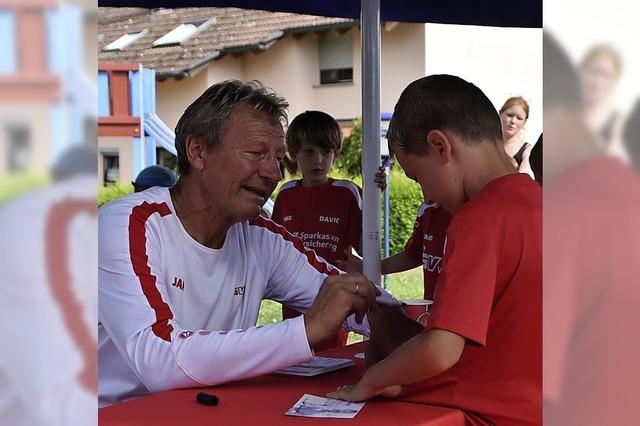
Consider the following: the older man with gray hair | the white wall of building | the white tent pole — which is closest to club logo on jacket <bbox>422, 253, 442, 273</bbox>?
the white tent pole

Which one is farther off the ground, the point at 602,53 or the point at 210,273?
the point at 602,53

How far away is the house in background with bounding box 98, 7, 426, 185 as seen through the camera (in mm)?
18031

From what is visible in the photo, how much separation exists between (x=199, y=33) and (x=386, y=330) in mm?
22920

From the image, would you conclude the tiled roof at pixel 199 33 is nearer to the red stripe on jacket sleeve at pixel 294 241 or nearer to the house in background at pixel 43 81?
the red stripe on jacket sleeve at pixel 294 241

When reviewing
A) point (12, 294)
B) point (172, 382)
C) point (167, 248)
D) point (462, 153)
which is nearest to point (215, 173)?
point (167, 248)

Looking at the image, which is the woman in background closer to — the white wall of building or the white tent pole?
the white tent pole

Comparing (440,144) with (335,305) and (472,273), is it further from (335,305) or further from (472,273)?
(335,305)

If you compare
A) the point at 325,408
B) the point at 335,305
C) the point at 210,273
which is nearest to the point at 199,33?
the point at 210,273

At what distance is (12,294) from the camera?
890mm

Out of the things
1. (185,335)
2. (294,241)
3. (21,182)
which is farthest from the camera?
(294,241)

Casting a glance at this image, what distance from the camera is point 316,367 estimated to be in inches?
92.0

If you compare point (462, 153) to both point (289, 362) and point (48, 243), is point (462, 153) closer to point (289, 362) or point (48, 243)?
point (289, 362)

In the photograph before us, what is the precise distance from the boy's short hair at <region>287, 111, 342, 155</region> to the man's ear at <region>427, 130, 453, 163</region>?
312cm

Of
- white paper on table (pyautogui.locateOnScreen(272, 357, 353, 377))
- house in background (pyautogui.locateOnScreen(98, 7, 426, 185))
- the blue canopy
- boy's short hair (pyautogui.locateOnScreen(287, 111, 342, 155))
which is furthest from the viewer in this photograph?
house in background (pyautogui.locateOnScreen(98, 7, 426, 185))
